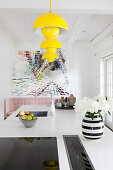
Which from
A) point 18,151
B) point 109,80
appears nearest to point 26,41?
point 109,80

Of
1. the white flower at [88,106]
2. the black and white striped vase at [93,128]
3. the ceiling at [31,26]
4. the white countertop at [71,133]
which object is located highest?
the ceiling at [31,26]

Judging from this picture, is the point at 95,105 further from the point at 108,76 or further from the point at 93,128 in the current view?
the point at 108,76

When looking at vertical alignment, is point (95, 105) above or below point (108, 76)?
below

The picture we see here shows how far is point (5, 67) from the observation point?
5676 millimetres

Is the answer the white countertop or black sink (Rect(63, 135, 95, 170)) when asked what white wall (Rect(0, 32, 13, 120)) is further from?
black sink (Rect(63, 135, 95, 170))

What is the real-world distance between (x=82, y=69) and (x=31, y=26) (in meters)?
2.56

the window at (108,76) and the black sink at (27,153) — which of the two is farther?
the window at (108,76)

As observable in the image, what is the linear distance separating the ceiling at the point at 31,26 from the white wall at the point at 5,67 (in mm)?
248

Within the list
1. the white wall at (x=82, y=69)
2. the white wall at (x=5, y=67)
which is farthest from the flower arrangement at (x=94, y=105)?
the white wall at (x=82, y=69)

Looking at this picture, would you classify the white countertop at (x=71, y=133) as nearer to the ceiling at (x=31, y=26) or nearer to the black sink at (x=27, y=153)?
the black sink at (x=27, y=153)

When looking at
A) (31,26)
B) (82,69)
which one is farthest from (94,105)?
(82,69)

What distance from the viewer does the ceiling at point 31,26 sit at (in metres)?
4.09

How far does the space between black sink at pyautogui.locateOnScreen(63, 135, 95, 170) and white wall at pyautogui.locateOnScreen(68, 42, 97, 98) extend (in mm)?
5045

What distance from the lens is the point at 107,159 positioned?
1138 mm
